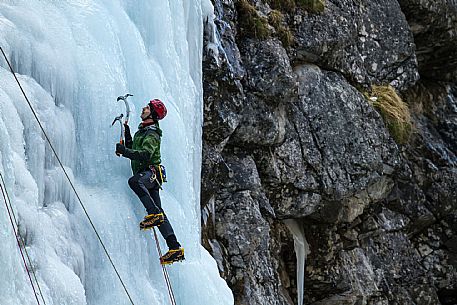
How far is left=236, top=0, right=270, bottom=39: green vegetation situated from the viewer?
41.3 ft

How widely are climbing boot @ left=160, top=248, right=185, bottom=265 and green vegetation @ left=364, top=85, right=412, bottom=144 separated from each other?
8.22 meters

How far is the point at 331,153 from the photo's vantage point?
13.9m

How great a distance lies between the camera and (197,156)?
32.7 feet

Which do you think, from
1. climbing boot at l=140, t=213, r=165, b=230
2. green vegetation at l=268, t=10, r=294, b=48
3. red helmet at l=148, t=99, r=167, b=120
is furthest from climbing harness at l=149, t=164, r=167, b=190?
green vegetation at l=268, t=10, r=294, b=48

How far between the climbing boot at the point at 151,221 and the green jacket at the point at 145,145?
1.45 ft

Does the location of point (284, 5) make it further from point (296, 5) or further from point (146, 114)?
point (146, 114)

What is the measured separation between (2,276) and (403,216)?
11.3 meters

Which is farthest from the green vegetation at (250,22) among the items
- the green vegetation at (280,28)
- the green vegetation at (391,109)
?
the green vegetation at (391,109)

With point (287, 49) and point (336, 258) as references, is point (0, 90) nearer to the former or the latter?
point (287, 49)

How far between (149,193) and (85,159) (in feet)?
2.12

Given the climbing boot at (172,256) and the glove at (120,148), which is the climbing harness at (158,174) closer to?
the glove at (120,148)

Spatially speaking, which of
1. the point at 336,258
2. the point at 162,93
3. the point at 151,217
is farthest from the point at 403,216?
the point at 151,217

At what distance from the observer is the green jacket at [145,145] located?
7.46m

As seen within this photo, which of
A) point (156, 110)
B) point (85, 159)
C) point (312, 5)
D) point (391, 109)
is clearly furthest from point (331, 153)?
point (85, 159)
